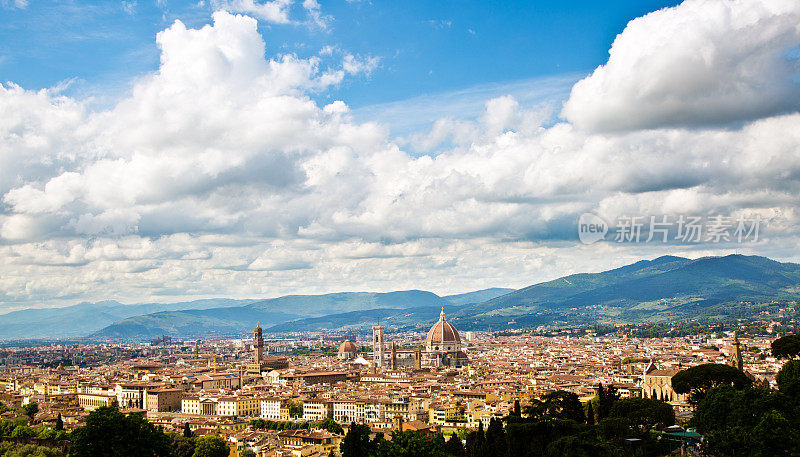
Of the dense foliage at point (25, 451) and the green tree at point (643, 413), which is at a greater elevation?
the green tree at point (643, 413)

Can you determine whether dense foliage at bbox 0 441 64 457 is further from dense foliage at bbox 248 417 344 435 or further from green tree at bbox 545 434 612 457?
green tree at bbox 545 434 612 457

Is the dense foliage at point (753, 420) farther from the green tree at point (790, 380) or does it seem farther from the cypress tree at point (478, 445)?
the cypress tree at point (478, 445)

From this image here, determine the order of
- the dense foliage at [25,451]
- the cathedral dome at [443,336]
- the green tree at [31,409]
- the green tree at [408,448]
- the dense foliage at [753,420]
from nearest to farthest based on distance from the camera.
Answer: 1. the dense foliage at [753,420]
2. the green tree at [408,448]
3. the dense foliage at [25,451]
4. the green tree at [31,409]
5. the cathedral dome at [443,336]

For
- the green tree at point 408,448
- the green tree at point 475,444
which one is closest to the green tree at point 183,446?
the green tree at point 408,448

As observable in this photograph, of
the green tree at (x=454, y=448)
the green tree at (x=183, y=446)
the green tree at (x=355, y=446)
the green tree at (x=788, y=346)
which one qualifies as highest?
the green tree at (x=788, y=346)

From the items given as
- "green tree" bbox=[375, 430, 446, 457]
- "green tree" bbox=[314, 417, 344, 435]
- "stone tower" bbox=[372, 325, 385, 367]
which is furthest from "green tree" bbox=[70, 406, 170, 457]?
"stone tower" bbox=[372, 325, 385, 367]

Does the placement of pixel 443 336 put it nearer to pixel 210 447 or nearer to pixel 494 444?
pixel 210 447

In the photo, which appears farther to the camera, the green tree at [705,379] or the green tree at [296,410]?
the green tree at [296,410]
